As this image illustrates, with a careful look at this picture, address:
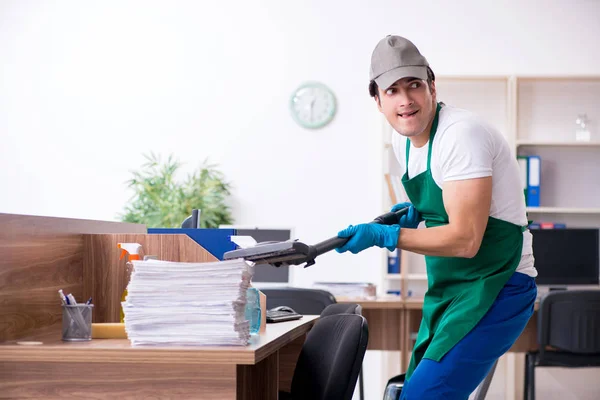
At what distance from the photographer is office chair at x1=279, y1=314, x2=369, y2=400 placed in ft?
5.82

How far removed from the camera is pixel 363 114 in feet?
18.0

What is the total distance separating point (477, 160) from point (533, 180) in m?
3.42

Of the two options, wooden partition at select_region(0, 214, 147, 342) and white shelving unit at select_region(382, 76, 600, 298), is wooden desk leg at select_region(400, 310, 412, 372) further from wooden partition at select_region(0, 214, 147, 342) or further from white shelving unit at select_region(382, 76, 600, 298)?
wooden partition at select_region(0, 214, 147, 342)

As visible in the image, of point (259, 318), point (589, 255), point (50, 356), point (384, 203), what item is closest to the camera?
point (50, 356)

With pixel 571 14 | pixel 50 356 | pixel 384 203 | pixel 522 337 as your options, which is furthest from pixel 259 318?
pixel 571 14

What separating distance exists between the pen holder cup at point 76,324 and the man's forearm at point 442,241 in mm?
790

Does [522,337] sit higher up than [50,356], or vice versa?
[50,356]

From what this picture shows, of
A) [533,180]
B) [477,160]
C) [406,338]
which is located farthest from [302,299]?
[477,160]

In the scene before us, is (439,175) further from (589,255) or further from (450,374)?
(589,255)

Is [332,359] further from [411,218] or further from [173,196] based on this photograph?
[173,196]

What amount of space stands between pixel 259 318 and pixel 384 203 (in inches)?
134

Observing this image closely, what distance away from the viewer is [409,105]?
2059 millimetres

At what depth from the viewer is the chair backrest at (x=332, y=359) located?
5.82ft

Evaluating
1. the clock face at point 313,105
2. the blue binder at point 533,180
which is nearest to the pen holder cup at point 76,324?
the clock face at point 313,105
